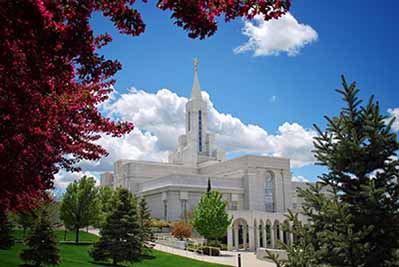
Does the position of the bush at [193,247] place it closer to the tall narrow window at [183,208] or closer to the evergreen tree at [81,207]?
the evergreen tree at [81,207]

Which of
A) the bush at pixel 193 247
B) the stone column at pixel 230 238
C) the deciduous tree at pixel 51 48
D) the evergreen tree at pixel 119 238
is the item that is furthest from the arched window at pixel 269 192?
A: the deciduous tree at pixel 51 48

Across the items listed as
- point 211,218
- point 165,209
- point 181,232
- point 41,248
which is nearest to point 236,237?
point 181,232

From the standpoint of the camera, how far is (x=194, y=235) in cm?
5122

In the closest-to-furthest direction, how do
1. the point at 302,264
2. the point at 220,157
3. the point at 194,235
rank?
the point at 302,264 → the point at 194,235 → the point at 220,157

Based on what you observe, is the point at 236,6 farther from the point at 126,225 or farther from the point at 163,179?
the point at 163,179

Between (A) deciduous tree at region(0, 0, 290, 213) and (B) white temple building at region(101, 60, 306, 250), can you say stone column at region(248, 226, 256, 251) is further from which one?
(A) deciduous tree at region(0, 0, 290, 213)

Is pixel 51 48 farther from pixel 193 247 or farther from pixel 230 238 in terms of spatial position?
pixel 230 238

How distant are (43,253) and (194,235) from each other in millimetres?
30651

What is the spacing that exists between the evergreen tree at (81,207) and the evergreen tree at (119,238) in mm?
13784

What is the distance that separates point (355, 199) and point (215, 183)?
57166 millimetres

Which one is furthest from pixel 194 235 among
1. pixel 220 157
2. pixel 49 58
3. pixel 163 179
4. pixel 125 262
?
pixel 49 58

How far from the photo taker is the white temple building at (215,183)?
1897 inches

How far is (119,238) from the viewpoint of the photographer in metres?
25.3

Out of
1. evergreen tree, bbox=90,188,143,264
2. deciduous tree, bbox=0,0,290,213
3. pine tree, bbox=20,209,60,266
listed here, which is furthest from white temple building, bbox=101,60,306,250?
Answer: deciduous tree, bbox=0,0,290,213
